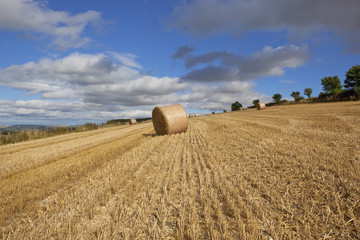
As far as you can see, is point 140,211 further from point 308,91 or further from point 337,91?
point 308,91

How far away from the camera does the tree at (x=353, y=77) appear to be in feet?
164

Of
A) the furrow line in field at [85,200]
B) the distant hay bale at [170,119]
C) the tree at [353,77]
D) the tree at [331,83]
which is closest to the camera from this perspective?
the furrow line in field at [85,200]

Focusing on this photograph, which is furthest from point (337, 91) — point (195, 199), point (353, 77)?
point (195, 199)

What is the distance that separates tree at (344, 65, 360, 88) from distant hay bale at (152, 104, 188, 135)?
60.6 m

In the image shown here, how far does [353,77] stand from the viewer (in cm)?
5075

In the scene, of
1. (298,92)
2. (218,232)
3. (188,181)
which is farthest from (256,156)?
(298,92)

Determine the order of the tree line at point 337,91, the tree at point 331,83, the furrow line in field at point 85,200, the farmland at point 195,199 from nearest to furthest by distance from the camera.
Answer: the farmland at point 195,199 < the furrow line in field at point 85,200 < the tree line at point 337,91 < the tree at point 331,83

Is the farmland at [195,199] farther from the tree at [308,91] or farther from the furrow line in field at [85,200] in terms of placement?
the tree at [308,91]

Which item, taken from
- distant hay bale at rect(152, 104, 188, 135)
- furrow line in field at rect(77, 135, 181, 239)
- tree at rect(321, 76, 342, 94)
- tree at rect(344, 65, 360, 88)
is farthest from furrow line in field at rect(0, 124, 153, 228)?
tree at rect(321, 76, 342, 94)

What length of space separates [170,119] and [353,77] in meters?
63.5

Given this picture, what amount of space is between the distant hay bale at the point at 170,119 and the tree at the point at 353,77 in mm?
60619

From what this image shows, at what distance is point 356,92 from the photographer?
108 ft

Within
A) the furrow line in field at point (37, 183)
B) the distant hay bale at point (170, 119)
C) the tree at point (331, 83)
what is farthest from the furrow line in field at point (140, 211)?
the tree at point (331, 83)

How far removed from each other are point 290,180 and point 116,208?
2.94 metres
